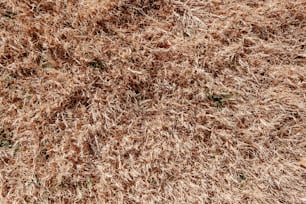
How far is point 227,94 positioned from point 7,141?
49.2 inches

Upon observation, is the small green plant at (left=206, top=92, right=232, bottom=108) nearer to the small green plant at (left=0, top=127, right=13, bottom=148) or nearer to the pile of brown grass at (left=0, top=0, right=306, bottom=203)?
the pile of brown grass at (left=0, top=0, right=306, bottom=203)

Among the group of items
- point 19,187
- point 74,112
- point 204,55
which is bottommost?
Result: point 19,187

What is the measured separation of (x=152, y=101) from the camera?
2.13 meters

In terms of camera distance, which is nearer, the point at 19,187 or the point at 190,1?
the point at 19,187

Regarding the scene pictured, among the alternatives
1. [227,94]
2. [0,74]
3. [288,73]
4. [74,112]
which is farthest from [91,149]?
[288,73]

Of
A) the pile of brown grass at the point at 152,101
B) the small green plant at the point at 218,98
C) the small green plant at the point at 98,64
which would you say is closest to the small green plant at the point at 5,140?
the pile of brown grass at the point at 152,101

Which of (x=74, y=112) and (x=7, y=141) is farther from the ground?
(x=74, y=112)

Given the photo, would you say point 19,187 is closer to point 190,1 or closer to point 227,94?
point 227,94

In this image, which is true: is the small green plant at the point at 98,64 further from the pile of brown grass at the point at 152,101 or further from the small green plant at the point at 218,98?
the small green plant at the point at 218,98

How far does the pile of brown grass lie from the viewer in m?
2.06

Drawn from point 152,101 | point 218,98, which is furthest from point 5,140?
point 218,98

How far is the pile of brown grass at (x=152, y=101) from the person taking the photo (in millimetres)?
2057

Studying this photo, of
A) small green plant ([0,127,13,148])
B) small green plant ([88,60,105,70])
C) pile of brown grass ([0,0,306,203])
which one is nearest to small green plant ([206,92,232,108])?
pile of brown grass ([0,0,306,203])

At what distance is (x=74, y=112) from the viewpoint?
2094 millimetres
